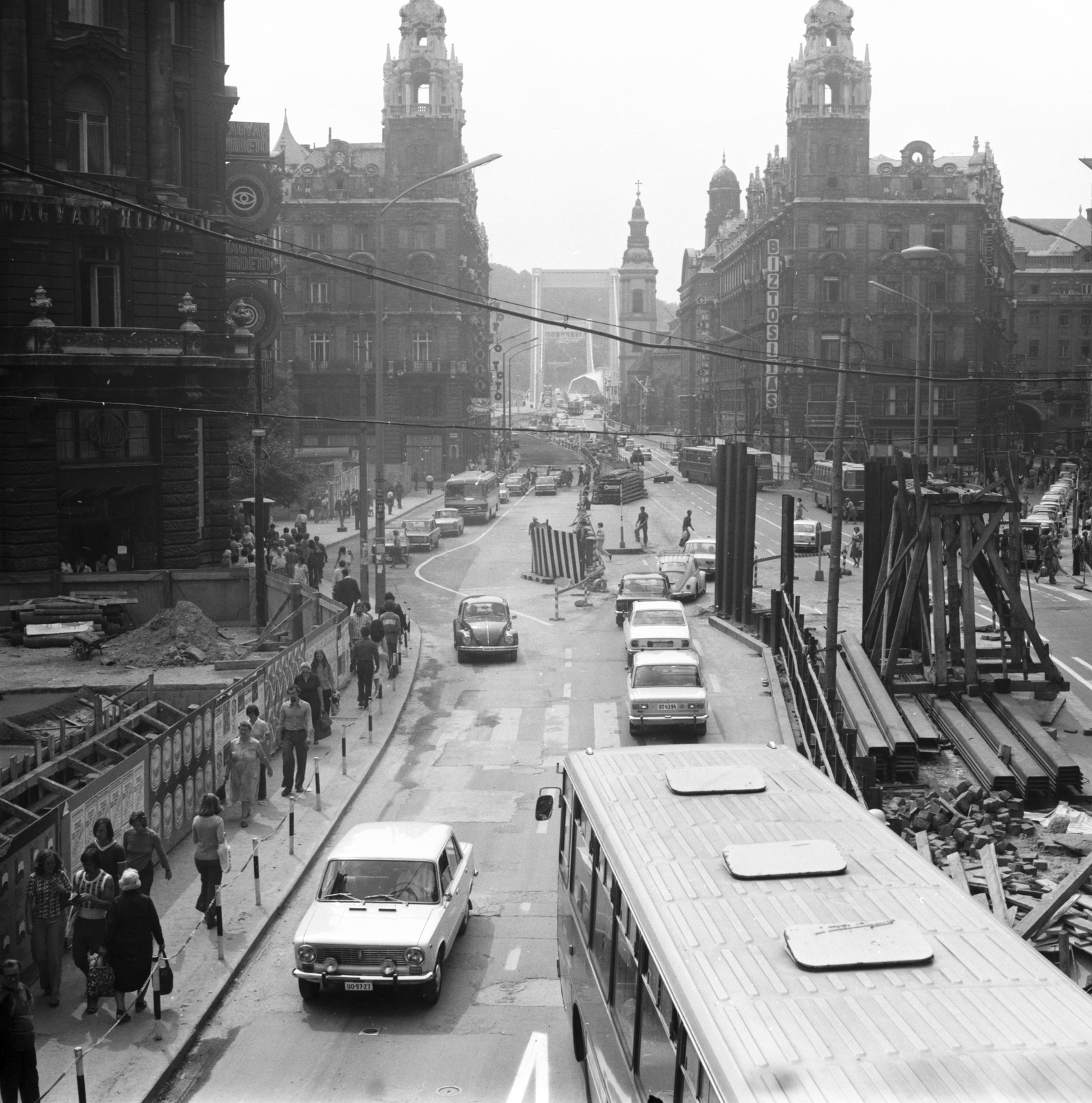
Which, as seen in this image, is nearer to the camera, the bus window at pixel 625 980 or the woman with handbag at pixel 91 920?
the bus window at pixel 625 980

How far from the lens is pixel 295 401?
112m

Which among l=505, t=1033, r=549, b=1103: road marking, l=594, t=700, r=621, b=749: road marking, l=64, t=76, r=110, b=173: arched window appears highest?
l=64, t=76, r=110, b=173: arched window

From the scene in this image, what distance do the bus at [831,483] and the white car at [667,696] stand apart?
43794 mm

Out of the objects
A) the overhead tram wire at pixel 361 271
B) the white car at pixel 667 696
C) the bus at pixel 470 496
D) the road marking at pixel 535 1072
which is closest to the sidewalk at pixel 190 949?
the road marking at pixel 535 1072

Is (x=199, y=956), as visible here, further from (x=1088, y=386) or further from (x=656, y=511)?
(x=1088, y=386)

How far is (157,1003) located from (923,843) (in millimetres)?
8329

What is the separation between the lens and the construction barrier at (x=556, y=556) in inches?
1951

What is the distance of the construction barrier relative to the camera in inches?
1951

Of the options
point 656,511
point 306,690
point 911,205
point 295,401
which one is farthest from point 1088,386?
point 306,690

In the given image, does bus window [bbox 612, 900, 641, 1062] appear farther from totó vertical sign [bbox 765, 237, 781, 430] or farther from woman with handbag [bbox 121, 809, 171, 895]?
totó vertical sign [bbox 765, 237, 781, 430]

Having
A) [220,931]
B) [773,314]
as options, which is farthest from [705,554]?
[773,314]

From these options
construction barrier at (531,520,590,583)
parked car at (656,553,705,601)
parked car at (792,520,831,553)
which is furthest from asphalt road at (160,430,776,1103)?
parked car at (792,520,831,553)

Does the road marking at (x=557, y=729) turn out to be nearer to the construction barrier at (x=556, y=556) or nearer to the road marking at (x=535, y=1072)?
the road marking at (x=535, y=1072)

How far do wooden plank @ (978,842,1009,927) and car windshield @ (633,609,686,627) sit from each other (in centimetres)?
1860
